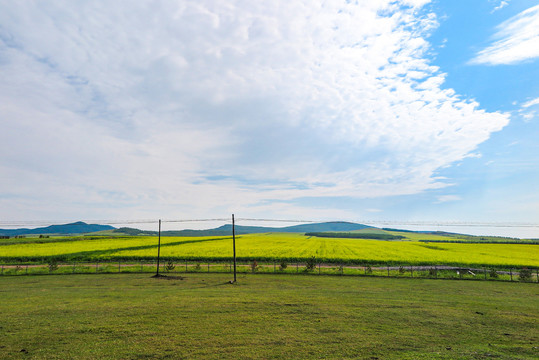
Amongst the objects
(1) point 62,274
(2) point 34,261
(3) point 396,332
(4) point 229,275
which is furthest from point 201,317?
(2) point 34,261

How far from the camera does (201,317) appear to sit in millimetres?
18172

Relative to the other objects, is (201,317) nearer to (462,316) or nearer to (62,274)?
(462,316)

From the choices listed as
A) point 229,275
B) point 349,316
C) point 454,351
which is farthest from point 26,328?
point 229,275

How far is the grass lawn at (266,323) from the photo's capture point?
43.6 feet

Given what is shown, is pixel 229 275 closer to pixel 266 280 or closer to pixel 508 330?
pixel 266 280

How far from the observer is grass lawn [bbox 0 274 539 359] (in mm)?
13281

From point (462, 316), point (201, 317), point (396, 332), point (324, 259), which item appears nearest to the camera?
point (396, 332)

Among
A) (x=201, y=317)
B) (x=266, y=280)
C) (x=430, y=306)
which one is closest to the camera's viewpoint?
(x=201, y=317)

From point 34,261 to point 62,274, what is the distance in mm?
22327

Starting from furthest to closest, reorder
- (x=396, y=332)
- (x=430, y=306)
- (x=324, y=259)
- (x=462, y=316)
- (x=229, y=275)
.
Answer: (x=324, y=259) < (x=229, y=275) < (x=430, y=306) < (x=462, y=316) < (x=396, y=332)

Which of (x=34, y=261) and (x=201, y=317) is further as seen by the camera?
(x=34, y=261)

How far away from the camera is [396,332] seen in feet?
52.1

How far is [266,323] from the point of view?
17047mm

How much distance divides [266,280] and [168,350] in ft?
71.7
